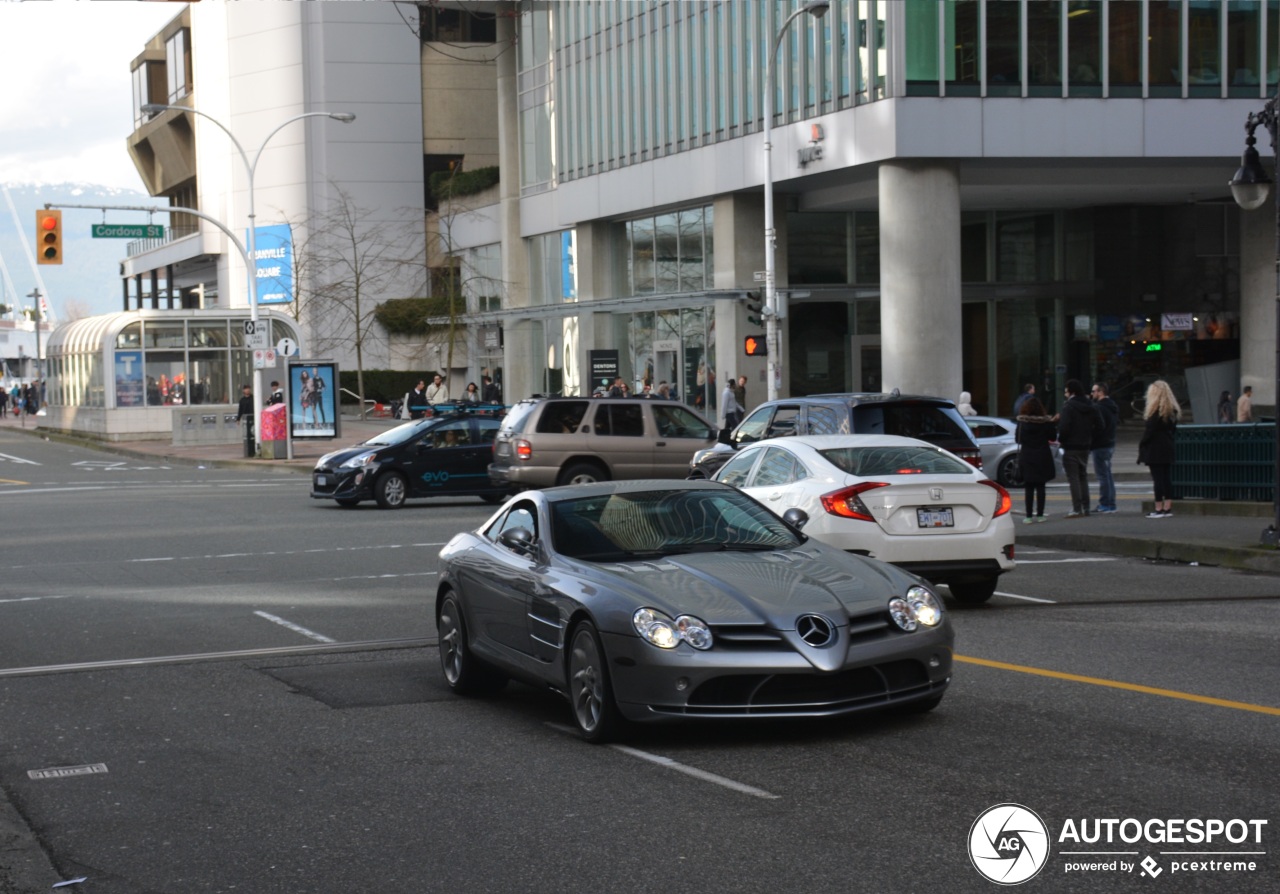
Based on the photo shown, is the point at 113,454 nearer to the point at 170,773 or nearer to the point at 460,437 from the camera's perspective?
the point at 460,437

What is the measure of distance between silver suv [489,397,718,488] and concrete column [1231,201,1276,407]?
23.8 m

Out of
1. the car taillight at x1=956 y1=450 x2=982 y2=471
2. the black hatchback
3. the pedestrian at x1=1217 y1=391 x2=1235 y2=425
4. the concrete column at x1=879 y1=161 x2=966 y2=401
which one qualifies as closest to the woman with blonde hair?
the car taillight at x1=956 y1=450 x2=982 y2=471

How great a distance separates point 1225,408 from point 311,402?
2441 cm

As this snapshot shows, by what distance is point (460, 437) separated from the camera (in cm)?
2741

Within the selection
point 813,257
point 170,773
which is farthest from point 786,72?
point 170,773

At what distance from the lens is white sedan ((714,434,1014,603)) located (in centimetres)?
1316

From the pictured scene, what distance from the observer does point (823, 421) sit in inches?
755

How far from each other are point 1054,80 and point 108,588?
30.5 metres

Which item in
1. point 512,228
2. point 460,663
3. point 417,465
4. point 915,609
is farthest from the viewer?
point 512,228

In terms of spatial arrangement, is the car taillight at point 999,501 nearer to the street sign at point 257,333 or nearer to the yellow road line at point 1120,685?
the yellow road line at point 1120,685

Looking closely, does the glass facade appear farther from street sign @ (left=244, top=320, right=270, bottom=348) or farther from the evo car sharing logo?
the evo car sharing logo

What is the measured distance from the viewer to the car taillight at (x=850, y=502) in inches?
522

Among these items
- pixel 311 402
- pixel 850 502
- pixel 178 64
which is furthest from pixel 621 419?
pixel 178 64

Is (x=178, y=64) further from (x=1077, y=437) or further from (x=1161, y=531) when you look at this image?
(x=1161, y=531)
